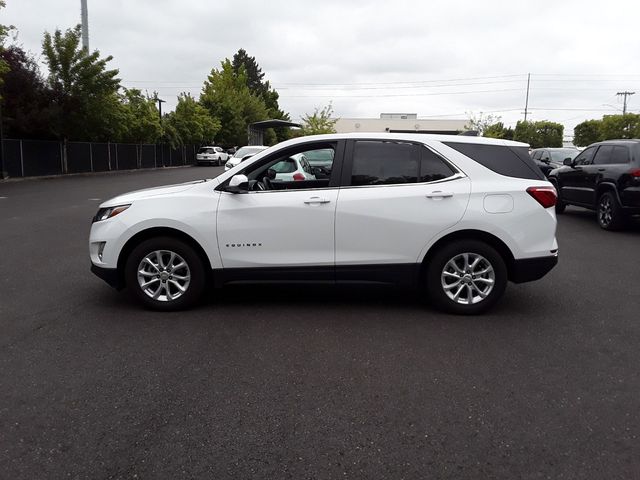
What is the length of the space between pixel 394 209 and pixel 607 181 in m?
8.05

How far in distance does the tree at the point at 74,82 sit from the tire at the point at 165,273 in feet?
86.5

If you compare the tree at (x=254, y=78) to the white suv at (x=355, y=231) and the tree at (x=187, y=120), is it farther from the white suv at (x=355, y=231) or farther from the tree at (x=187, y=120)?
the white suv at (x=355, y=231)

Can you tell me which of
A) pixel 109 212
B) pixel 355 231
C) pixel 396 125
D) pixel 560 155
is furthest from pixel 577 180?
pixel 396 125

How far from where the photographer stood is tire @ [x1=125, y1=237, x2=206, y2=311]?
564 centimetres

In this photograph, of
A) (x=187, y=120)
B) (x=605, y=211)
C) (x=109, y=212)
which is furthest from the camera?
(x=187, y=120)

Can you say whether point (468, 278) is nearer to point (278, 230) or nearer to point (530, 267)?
point (530, 267)

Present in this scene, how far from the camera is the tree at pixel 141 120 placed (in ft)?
123

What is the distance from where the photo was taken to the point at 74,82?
29812mm

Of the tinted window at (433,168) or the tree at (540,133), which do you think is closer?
the tinted window at (433,168)

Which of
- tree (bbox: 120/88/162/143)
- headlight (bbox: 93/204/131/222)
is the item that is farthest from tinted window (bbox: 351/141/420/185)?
tree (bbox: 120/88/162/143)

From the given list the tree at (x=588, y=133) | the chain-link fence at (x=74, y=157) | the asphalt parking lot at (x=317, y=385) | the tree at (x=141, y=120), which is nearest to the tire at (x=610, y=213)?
the asphalt parking lot at (x=317, y=385)

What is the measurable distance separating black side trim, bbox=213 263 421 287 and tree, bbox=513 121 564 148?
85679mm

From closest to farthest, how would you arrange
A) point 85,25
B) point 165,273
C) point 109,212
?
point 165,273 → point 109,212 → point 85,25

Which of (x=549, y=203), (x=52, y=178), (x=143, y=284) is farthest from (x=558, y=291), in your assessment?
(x=52, y=178)
